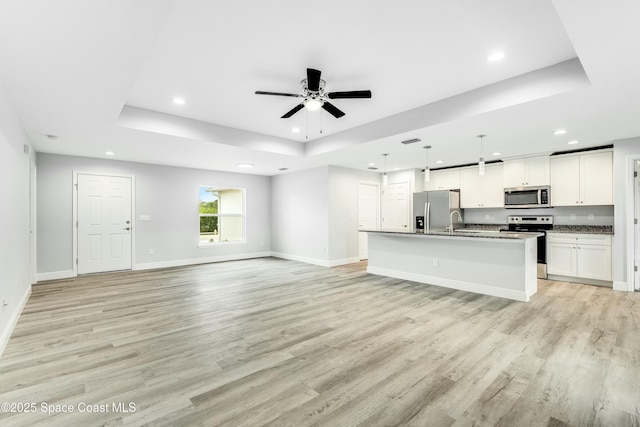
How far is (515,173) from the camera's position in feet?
20.2

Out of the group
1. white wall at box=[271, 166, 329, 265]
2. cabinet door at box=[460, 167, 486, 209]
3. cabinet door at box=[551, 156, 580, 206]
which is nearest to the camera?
cabinet door at box=[551, 156, 580, 206]

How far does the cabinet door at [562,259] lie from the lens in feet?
17.2

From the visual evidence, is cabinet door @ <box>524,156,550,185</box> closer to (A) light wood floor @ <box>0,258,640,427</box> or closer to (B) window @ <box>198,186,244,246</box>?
(A) light wood floor @ <box>0,258,640,427</box>

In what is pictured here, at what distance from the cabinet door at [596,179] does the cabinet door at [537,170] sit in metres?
0.53

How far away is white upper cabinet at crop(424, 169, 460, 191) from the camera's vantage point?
726 centimetres

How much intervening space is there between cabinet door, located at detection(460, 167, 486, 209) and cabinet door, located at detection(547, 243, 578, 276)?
1724mm

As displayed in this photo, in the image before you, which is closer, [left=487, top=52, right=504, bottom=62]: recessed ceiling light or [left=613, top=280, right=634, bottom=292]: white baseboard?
[left=487, top=52, right=504, bottom=62]: recessed ceiling light

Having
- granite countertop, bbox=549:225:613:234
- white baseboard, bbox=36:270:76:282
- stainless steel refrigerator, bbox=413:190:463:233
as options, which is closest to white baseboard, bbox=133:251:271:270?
white baseboard, bbox=36:270:76:282

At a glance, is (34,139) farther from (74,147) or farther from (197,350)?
(197,350)

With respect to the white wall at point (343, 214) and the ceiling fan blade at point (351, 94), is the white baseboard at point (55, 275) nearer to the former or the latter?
the white wall at point (343, 214)

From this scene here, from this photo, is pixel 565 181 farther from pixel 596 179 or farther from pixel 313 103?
pixel 313 103

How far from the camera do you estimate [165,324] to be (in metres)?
3.30

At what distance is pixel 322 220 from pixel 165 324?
4313mm

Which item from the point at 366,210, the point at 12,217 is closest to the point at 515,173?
the point at 366,210
